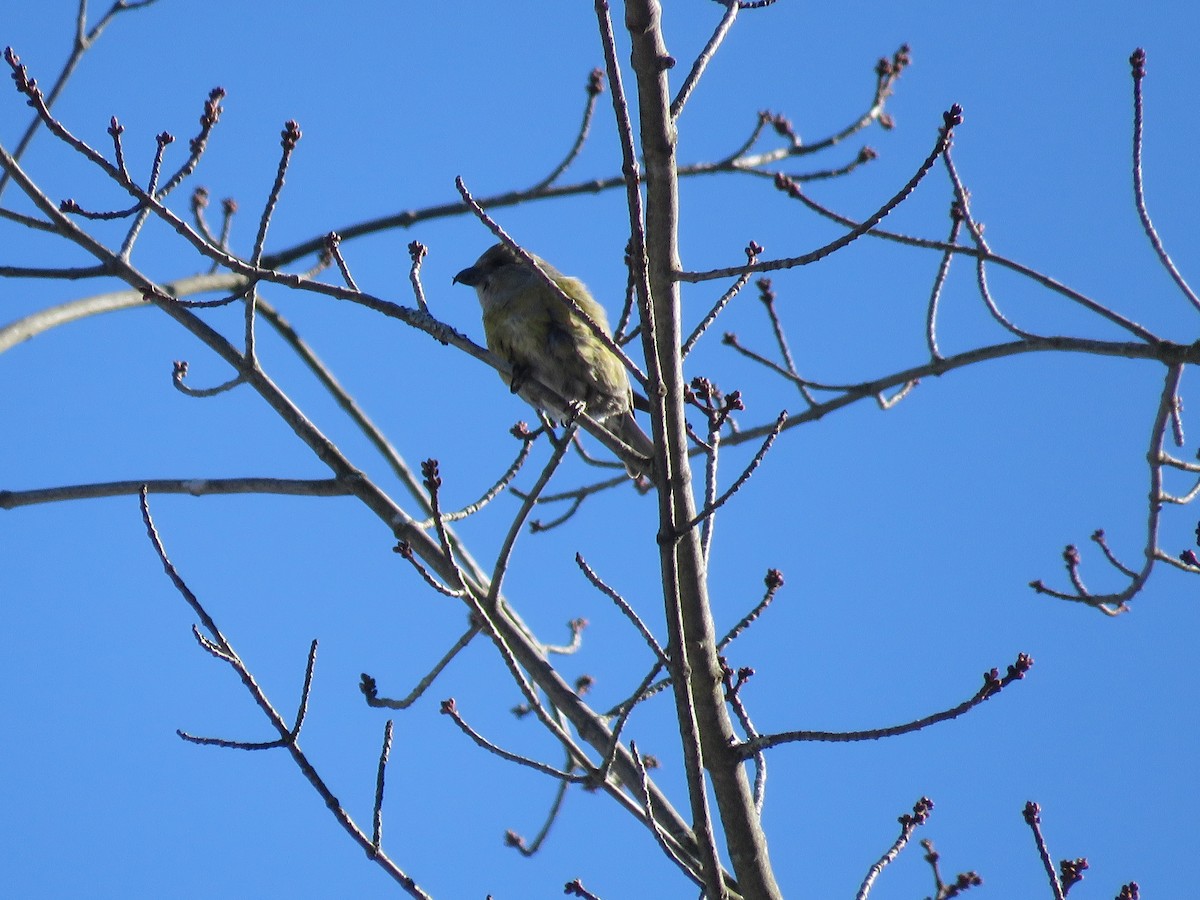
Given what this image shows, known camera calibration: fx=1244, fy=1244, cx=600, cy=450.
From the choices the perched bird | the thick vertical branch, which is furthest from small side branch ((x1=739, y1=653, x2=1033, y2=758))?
the perched bird

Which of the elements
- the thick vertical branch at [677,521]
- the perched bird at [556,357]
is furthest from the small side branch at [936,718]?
the perched bird at [556,357]

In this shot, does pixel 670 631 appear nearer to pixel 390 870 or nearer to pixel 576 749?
pixel 576 749

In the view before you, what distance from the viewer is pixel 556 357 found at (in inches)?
186

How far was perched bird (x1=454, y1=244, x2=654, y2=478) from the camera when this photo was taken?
470 centimetres

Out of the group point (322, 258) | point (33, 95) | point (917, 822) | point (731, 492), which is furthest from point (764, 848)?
point (322, 258)

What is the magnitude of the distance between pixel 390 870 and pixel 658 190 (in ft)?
5.52

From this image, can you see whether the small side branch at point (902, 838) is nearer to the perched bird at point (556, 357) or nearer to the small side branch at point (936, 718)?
the small side branch at point (936, 718)

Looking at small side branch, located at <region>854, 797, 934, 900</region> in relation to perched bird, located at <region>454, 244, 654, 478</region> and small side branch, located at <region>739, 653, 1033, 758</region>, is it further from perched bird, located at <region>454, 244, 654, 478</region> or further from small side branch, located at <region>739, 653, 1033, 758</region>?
perched bird, located at <region>454, 244, 654, 478</region>

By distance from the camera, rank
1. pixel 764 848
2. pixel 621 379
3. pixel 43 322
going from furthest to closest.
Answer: pixel 621 379 → pixel 43 322 → pixel 764 848

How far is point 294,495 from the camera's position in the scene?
412 centimetres

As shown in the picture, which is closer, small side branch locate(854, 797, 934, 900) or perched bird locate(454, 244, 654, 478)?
small side branch locate(854, 797, 934, 900)

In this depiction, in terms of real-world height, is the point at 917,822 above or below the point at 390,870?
above

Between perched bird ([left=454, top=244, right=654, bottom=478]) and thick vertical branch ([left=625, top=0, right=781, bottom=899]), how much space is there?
1568 mm

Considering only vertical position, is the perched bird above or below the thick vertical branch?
above
